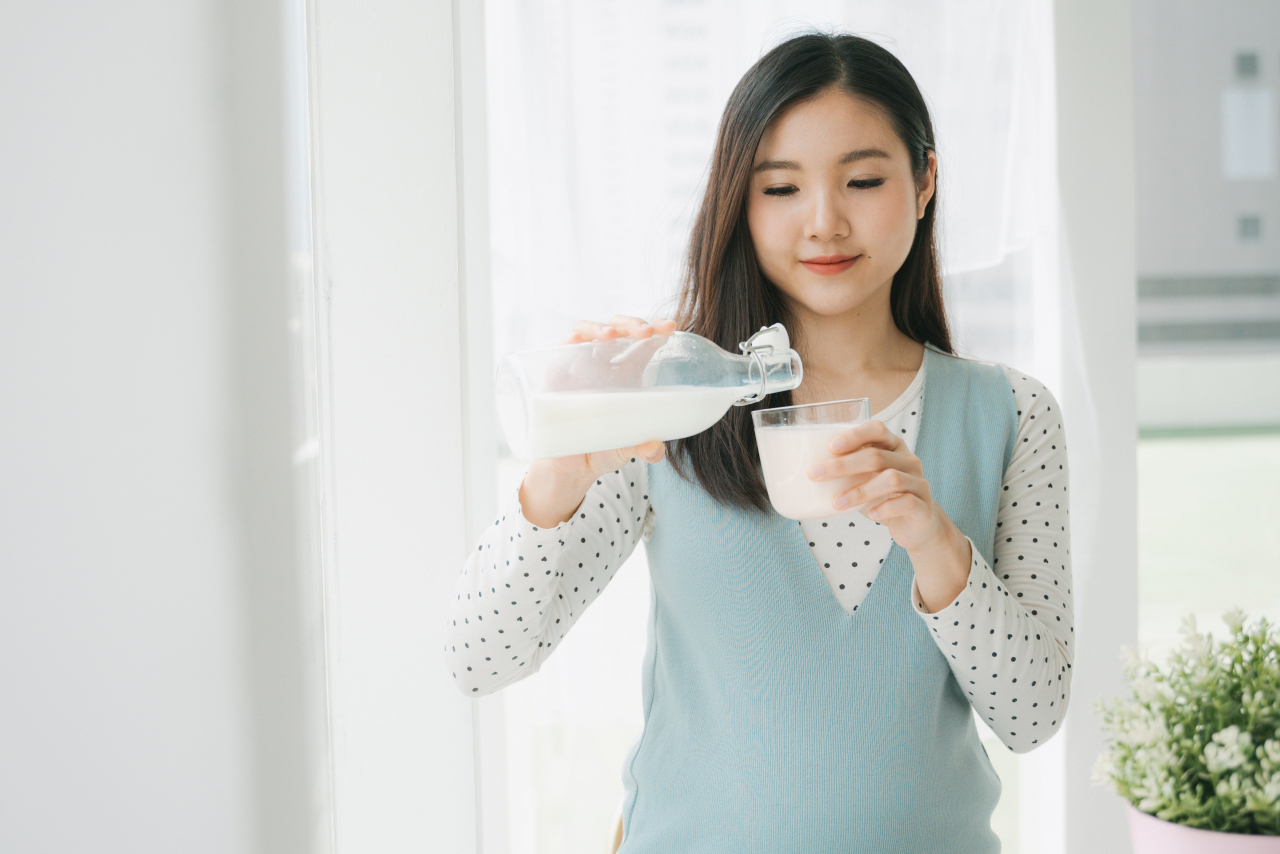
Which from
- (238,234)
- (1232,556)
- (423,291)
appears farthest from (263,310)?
(1232,556)

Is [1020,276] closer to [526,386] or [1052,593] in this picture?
[1052,593]

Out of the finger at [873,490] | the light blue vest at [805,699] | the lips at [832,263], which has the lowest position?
the light blue vest at [805,699]

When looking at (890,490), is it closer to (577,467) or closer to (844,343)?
(577,467)

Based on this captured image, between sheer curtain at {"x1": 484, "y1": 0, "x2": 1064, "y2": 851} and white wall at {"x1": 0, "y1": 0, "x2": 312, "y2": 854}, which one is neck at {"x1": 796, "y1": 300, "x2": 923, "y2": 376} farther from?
white wall at {"x1": 0, "y1": 0, "x2": 312, "y2": 854}

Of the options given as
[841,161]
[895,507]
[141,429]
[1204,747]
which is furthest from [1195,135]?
[141,429]

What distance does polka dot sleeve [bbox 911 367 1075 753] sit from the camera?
3.31 feet

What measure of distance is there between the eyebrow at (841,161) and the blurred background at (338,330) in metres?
0.59

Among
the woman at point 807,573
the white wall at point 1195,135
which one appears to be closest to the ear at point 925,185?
the woman at point 807,573

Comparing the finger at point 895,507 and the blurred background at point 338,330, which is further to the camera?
the finger at point 895,507

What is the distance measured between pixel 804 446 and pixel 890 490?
0.30 feet

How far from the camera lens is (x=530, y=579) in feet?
3.49

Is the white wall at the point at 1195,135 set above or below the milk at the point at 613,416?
above

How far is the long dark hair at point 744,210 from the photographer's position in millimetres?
1202

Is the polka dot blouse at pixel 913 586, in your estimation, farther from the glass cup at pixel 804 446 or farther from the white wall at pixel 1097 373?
the white wall at pixel 1097 373
